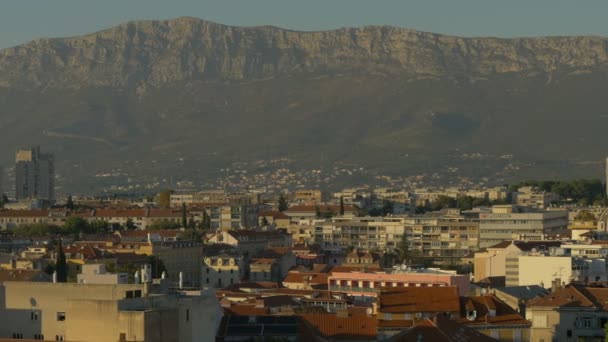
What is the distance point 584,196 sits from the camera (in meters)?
192

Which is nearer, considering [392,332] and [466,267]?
[392,332]

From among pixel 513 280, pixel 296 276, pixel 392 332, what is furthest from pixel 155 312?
pixel 296 276

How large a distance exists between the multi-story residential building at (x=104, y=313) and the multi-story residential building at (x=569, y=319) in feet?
48.0

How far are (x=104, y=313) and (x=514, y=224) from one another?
105470mm

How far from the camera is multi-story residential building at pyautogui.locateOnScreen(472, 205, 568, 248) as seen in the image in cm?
14225

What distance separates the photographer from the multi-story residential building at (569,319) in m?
58.6

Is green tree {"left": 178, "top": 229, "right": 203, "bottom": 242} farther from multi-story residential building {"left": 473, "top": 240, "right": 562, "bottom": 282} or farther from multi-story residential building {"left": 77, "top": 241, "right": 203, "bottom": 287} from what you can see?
multi-story residential building {"left": 473, "top": 240, "right": 562, "bottom": 282}

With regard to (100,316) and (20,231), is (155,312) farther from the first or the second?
(20,231)

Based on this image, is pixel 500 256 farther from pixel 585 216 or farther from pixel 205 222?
pixel 205 222

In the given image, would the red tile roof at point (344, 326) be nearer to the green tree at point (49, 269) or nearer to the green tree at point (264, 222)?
the green tree at point (49, 269)

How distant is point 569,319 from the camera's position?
58875mm

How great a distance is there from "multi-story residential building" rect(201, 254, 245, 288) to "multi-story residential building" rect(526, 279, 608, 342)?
58179 millimetres

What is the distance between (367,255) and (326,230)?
1464 inches

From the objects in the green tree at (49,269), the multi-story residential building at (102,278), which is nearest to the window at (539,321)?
the multi-story residential building at (102,278)
